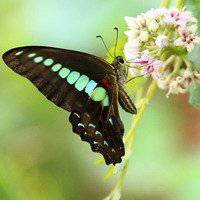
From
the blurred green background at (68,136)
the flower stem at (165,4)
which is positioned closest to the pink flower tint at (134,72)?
the flower stem at (165,4)

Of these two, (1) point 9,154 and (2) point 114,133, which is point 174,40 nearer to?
(2) point 114,133

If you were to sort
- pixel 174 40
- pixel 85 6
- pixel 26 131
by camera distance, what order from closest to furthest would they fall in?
pixel 174 40, pixel 85 6, pixel 26 131

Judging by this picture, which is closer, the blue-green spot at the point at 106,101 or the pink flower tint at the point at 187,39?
the pink flower tint at the point at 187,39

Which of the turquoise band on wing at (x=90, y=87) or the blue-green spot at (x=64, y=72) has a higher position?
the blue-green spot at (x=64, y=72)

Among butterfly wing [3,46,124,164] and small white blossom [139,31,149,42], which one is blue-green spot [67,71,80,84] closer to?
butterfly wing [3,46,124,164]

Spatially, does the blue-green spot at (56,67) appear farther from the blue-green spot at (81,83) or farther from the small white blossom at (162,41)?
the small white blossom at (162,41)

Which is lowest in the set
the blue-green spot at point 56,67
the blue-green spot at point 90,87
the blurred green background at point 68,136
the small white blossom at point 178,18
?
the blurred green background at point 68,136

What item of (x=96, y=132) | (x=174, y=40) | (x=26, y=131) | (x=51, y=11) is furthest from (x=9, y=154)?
(x=174, y=40)

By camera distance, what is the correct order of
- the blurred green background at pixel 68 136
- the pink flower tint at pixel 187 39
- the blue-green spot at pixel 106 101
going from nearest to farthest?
1. the pink flower tint at pixel 187 39
2. the blue-green spot at pixel 106 101
3. the blurred green background at pixel 68 136

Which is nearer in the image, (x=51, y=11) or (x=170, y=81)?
(x=170, y=81)
